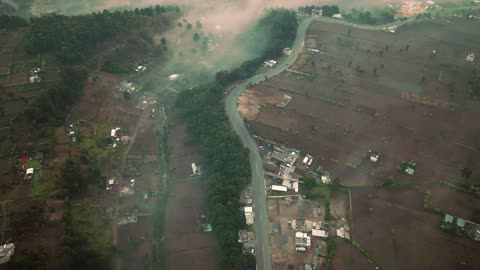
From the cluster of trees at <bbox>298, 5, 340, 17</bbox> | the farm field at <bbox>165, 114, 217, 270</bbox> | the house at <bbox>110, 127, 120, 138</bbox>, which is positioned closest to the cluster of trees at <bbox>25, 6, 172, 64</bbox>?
the house at <bbox>110, 127, 120, 138</bbox>

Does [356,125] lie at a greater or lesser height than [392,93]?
lesser

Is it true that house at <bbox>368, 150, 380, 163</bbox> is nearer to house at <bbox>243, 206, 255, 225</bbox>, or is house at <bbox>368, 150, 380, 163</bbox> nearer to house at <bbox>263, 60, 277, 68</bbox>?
house at <bbox>243, 206, 255, 225</bbox>

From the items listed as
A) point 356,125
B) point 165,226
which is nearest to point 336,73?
point 356,125

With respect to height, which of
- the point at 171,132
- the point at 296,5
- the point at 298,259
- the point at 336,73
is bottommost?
the point at 298,259

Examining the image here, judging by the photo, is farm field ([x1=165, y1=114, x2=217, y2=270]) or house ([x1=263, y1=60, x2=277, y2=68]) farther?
house ([x1=263, y1=60, x2=277, y2=68])

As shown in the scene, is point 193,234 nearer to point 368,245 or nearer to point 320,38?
point 368,245
